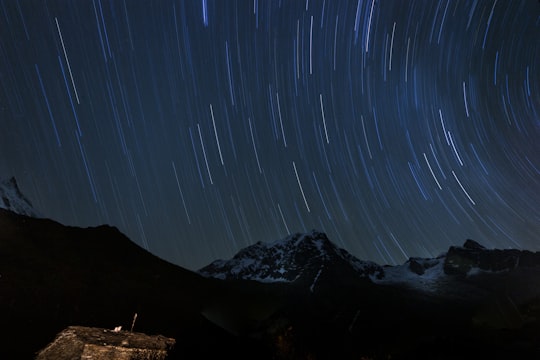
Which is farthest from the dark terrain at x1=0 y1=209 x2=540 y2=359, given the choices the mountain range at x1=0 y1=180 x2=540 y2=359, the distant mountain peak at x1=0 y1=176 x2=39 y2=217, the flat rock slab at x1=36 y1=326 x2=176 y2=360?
the distant mountain peak at x1=0 y1=176 x2=39 y2=217

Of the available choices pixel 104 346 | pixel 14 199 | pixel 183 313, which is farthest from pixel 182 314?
pixel 14 199

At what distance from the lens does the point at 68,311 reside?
5025 centimetres

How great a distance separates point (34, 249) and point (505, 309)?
174m

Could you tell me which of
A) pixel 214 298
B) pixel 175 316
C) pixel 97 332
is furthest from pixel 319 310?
pixel 97 332

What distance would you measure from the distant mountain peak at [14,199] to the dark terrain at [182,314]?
8666 cm

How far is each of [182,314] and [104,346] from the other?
66600 mm

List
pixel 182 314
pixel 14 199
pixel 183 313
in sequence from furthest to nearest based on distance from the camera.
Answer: pixel 14 199
pixel 183 313
pixel 182 314

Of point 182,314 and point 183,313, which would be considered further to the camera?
point 183,313

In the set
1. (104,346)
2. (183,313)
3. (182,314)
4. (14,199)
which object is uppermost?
(14,199)

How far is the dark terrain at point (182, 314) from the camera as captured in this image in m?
38.6

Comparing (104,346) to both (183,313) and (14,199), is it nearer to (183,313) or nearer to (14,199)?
(183,313)

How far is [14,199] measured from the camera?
168250 millimetres

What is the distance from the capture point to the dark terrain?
38594 mm

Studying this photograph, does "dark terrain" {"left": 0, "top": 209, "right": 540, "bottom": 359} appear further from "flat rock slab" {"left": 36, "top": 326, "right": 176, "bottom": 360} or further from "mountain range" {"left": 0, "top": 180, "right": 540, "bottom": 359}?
"flat rock slab" {"left": 36, "top": 326, "right": 176, "bottom": 360}
